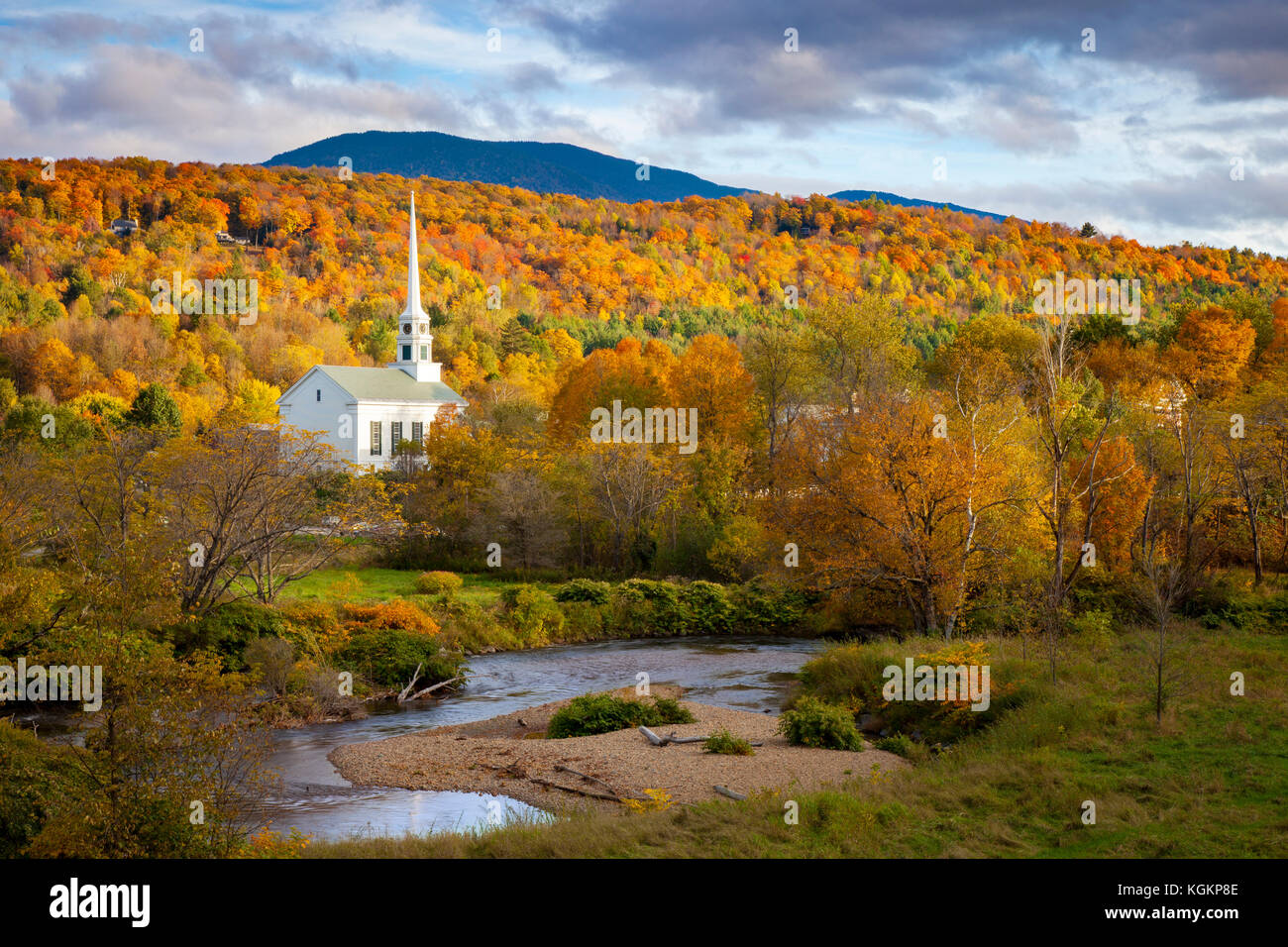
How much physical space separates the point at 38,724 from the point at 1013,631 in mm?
26523

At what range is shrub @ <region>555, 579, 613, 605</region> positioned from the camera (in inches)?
1741

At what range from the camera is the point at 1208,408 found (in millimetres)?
48406

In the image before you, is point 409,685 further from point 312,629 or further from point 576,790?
Result: point 576,790

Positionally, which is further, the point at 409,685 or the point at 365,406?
the point at 365,406

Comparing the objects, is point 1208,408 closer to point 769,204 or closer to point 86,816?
point 86,816

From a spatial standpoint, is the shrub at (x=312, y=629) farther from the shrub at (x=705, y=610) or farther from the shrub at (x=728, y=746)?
the shrub at (x=705, y=610)

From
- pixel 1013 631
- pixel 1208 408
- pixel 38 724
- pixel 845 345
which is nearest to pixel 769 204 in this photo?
pixel 845 345

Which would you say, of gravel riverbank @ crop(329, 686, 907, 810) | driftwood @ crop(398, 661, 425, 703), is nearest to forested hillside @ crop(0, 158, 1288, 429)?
driftwood @ crop(398, 661, 425, 703)

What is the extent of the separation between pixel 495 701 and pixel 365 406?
58.1 m

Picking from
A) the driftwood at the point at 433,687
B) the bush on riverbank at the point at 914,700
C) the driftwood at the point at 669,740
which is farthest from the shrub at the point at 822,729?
the driftwood at the point at 433,687

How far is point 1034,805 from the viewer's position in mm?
16156

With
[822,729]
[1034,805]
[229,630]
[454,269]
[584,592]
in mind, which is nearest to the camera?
[1034,805]

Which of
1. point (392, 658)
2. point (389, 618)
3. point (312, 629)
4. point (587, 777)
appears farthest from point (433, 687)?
point (587, 777)

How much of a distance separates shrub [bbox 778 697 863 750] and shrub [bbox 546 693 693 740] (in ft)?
11.5
